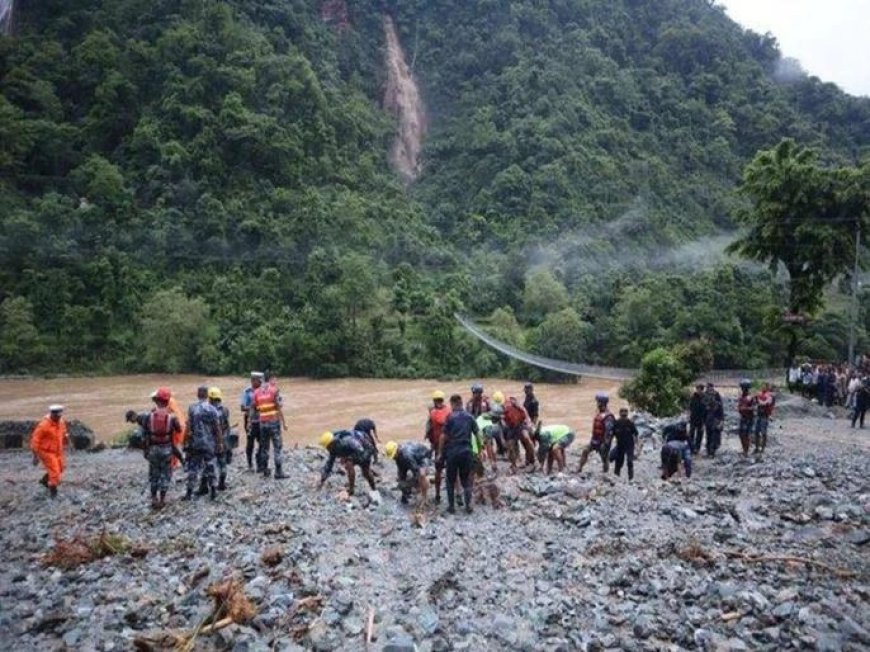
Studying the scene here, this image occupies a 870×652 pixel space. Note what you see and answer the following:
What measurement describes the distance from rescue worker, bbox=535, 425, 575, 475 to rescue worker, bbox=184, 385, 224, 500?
4939 millimetres

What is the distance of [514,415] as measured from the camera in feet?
36.6

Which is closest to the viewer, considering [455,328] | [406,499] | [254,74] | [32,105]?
[406,499]

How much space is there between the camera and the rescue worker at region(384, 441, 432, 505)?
9234mm

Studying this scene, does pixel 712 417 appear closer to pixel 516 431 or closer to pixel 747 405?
pixel 747 405

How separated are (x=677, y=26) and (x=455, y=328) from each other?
6426 cm

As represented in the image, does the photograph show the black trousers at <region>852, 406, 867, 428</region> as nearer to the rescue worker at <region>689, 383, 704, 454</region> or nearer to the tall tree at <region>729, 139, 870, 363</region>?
the rescue worker at <region>689, 383, 704, 454</region>

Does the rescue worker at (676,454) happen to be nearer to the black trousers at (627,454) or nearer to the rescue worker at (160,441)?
the black trousers at (627,454)

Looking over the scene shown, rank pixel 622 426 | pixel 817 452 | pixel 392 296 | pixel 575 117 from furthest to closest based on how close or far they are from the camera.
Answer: pixel 575 117, pixel 392 296, pixel 817 452, pixel 622 426

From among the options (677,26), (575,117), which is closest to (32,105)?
(575,117)

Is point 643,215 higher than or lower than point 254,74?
lower

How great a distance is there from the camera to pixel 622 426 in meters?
10.8

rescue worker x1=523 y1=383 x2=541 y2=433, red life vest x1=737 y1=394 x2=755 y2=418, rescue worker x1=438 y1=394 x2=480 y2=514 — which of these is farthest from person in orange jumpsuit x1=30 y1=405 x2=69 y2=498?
red life vest x1=737 y1=394 x2=755 y2=418

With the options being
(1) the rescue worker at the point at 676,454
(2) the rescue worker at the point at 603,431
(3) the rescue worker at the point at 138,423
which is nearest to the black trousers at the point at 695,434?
(1) the rescue worker at the point at 676,454

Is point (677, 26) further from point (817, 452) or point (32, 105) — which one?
point (817, 452)
